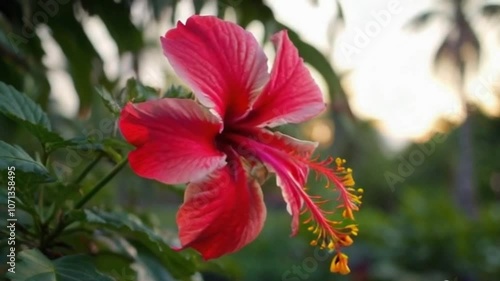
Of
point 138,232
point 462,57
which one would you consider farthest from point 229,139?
point 462,57

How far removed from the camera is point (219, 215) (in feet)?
2.03

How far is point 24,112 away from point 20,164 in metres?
0.12

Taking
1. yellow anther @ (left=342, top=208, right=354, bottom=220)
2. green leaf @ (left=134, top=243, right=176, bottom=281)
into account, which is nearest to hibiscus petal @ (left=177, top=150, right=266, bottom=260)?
yellow anther @ (left=342, top=208, right=354, bottom=220)

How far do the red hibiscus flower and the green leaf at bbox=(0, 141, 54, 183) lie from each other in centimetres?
13

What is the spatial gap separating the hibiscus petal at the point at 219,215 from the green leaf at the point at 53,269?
122 millimetres

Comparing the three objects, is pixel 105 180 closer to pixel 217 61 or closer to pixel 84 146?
pixel 84 146

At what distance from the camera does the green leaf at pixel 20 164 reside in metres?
0.65

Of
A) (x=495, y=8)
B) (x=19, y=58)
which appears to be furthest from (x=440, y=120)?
(x=19, y=58)

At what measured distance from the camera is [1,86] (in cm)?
75

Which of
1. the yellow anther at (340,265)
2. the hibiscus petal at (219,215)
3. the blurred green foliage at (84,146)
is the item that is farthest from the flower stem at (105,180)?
the yellow anther at (340,265)

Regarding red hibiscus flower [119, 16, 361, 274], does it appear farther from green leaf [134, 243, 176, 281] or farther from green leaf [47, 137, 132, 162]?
green leaf [134, 243, 176, 281]

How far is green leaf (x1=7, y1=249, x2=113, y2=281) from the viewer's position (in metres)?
0.64

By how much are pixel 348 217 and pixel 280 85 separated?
15 centimetres

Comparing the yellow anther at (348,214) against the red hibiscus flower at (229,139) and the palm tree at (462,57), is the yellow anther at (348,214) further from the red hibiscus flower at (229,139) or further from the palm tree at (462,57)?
the palm tree at (462,57)
